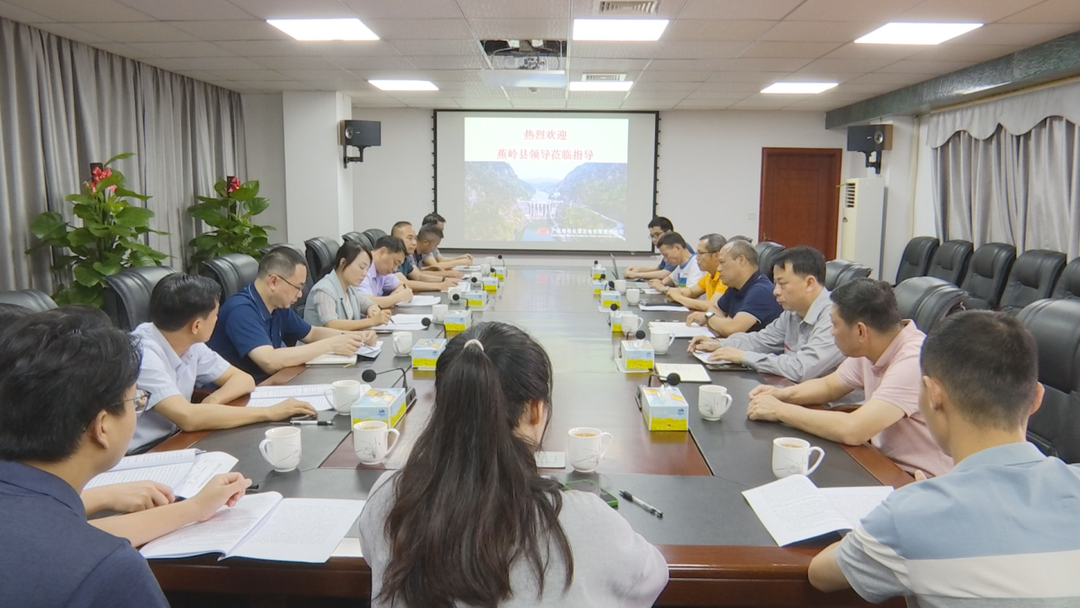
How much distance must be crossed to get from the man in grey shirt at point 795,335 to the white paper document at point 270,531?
1.77m

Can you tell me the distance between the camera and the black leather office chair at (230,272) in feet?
12.5

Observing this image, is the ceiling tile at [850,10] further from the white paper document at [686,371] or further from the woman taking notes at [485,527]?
the woman taking notes at [485,527]

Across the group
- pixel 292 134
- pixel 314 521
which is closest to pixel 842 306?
pixel 314 521

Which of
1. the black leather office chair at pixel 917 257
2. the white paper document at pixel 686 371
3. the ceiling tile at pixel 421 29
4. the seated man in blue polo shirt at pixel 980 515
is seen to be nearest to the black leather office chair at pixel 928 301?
the white paper document at pixel 686 371

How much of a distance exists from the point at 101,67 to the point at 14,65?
3.15ft

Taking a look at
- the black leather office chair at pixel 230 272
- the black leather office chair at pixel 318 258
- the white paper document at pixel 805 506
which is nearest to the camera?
the white paper document at pixel 805 506

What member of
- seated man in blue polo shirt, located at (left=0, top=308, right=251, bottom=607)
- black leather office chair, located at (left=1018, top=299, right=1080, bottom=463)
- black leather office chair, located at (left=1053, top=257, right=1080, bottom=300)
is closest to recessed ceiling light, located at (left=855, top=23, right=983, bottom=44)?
black leather office chair, located at (left=1053, top=257, right=1080, bottom=300)

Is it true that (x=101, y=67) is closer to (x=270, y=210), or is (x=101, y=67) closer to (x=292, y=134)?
(x=292, y=134)

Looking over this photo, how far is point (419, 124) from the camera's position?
8.84m

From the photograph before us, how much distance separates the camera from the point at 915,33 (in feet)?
15.2

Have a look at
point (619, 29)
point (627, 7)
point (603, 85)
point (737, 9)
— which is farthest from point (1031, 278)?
point (603, 85)

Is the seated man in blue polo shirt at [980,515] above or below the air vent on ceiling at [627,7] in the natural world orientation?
below

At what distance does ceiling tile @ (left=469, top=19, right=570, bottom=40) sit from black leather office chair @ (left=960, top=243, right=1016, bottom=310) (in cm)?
360

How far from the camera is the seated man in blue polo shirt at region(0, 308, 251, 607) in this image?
926mm
